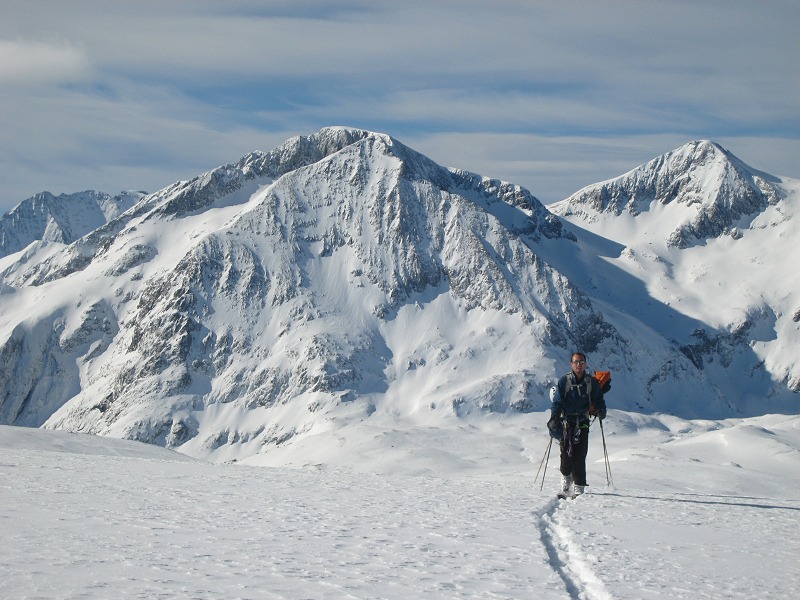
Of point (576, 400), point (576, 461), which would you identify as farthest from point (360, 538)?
point (576, 400)

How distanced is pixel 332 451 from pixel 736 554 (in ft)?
515

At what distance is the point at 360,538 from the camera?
12844 millimetres

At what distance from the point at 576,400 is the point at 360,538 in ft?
25.5

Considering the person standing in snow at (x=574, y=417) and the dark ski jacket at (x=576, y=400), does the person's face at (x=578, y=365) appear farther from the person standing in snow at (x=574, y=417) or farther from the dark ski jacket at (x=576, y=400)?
the dark ski jacket at (x=576, y=400)

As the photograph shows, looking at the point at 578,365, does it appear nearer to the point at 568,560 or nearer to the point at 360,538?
the point at 568,560

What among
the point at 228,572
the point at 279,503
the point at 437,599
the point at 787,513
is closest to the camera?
the point at 437,599

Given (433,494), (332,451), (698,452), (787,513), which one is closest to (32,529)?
(433,494)

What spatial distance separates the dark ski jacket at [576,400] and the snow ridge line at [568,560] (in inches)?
132

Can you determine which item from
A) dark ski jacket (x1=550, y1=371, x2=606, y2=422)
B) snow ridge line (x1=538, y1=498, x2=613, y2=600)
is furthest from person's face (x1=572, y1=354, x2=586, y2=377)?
snow ridge line (x1=538, y1=498, x2=613, y2=600)

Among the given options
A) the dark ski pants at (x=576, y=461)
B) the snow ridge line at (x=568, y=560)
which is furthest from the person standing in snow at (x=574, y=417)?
the snow ridge line at (x=568, y=560)

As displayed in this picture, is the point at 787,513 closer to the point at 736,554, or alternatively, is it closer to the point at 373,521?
the point at 736,554

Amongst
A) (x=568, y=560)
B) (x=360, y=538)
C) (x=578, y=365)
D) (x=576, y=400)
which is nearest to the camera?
(x=568, y=560)

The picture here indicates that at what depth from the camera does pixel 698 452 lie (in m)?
136

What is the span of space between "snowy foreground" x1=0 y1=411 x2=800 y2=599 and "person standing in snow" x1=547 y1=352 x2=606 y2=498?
65 cm
